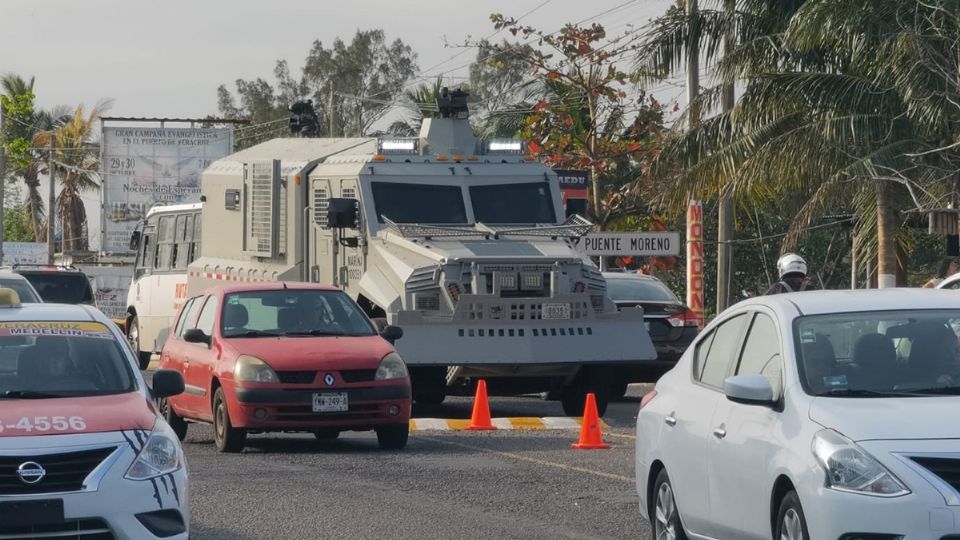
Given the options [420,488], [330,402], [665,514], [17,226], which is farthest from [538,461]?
[17,226]

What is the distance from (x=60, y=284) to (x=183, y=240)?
3.15m

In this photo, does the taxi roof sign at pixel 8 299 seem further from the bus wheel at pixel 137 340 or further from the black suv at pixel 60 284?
the bus wheel at pixel 137 340

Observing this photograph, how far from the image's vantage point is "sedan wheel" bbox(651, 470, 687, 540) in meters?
9.19

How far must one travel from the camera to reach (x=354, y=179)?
67.1ft

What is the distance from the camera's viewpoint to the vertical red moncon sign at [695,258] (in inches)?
1173

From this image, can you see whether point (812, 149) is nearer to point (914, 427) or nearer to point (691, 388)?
point (691, 388)

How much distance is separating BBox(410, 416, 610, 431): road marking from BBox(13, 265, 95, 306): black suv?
507 inches

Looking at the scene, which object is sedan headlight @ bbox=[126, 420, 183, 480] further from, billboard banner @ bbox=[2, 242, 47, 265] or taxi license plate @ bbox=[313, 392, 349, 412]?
billboard banner @ bbox=[2, 242, 47, 265]

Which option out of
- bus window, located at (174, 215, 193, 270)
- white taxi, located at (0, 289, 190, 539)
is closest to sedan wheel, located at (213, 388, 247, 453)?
white taxi, located at (0, 289, 190, 539)

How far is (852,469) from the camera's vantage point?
716 centimetres

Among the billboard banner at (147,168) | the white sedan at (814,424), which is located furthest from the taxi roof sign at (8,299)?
the billboard banner at (147,168)

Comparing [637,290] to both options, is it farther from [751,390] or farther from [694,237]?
[751,390]

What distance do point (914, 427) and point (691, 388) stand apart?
2103 mm

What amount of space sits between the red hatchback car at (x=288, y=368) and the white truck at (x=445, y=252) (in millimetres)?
1866
